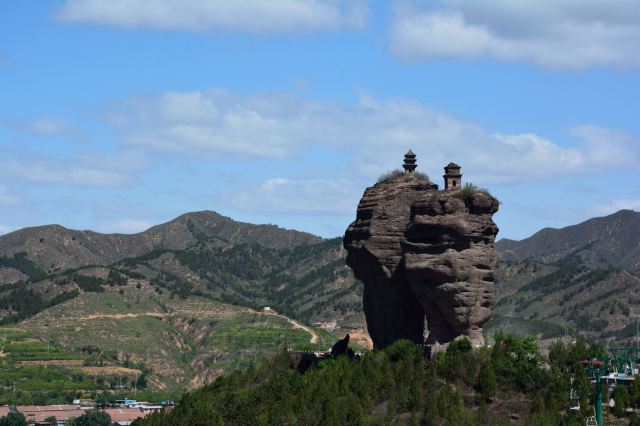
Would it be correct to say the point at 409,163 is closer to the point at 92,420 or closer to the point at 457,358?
the point at 457,358

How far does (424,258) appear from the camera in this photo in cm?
10431

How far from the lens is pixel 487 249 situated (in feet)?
340

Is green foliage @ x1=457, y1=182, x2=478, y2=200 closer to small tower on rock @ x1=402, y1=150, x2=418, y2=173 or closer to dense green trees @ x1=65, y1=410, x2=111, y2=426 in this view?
small tower on rock @ x1=402, y1=150, x2=418, y2=173

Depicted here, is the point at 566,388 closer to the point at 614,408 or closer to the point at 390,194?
the point at 614,408

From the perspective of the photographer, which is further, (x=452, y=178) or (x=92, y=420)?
(x=92, y=420)

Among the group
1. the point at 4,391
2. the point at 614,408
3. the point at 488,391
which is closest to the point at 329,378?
the point at 488,391

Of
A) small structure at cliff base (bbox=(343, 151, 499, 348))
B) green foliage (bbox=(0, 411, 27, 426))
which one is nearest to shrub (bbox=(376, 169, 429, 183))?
small structure at cliff base (bbox=(343, 151, 499, 348))

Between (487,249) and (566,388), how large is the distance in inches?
464

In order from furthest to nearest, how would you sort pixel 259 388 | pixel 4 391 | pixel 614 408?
pixel 4 391, pixel 259 388, pixel 614 408

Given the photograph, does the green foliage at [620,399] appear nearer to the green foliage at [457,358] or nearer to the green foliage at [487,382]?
the green foliage at [487,382]

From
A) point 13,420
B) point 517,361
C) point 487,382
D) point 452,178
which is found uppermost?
point 452,178

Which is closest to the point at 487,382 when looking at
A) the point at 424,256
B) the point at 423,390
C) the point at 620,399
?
the point at 423,390

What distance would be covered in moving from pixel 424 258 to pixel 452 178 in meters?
6.64

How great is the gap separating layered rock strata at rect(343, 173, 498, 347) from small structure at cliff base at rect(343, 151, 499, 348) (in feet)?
0.24
